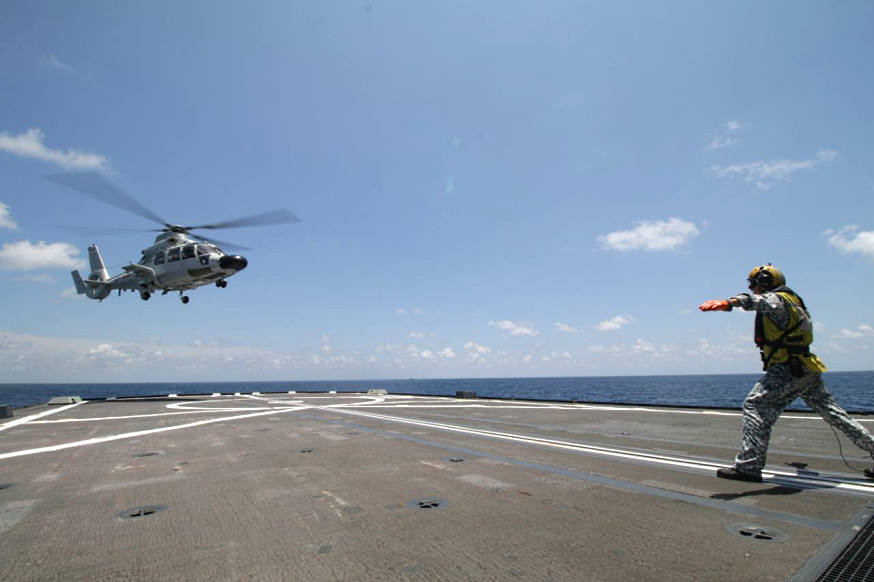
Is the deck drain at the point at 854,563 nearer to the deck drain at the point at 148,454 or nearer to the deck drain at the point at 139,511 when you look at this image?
the deck drain at the point at 139,511

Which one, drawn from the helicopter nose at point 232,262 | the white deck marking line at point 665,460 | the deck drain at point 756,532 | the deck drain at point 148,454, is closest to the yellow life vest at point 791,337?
the white deck marking line at point 665,460

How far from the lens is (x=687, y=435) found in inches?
318

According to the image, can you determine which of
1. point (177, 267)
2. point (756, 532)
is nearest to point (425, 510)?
point (756, 532)

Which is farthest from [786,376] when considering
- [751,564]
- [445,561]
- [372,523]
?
[372,523]

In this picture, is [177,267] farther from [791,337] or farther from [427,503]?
[791,337]

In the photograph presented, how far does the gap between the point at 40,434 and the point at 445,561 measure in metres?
11.9

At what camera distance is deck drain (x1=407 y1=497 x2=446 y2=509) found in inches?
151

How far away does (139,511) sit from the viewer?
388 centimetres

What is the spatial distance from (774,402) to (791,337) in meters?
0.80

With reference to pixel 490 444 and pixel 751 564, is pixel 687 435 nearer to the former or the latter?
pixel 490 444

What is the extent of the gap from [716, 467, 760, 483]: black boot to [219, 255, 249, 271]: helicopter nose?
925 inches

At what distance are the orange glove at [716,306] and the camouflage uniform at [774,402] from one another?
4.3 inches

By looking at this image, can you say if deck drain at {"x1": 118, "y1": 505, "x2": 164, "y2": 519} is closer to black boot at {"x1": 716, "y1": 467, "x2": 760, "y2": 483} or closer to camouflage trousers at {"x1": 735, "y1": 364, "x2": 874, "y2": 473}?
black boot at {"x1": 716, "y1": 467, "x2": 760, "y2": 483}

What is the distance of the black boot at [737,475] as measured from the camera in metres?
4.50
